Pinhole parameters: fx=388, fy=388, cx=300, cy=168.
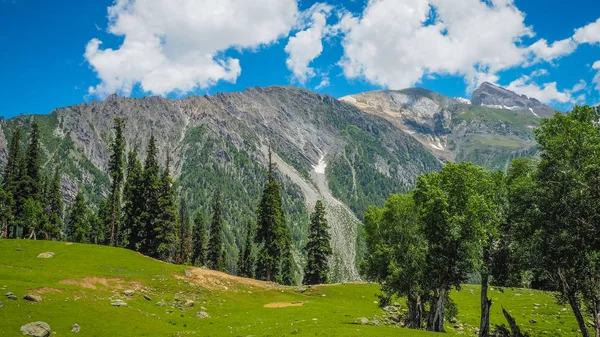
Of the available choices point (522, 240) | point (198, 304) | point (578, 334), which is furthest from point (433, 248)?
point (198, 304)

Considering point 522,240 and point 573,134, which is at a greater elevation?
point 573,134

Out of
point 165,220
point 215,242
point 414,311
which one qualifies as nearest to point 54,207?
point 215,242

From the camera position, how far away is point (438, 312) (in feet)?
128

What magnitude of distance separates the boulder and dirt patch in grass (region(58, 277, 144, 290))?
48.9 ft

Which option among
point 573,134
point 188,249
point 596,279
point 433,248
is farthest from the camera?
point 188,249

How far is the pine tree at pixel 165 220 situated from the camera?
79000mm

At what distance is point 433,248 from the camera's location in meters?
37.3

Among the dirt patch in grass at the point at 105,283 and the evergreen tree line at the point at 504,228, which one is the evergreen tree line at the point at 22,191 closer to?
the dirt patch in grass at the point at 105,283

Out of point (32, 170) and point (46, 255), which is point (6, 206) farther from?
point (46, 255)

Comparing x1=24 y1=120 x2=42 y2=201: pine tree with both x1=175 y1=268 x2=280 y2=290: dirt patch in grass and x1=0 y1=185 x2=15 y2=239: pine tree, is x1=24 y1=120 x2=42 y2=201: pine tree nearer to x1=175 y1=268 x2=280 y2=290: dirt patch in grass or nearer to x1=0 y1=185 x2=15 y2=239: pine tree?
x1=0 y1=185 x2=15 y2=239: pine tree

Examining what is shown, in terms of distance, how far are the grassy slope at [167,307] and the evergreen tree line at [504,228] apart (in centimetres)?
703

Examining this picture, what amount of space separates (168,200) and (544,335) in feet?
220

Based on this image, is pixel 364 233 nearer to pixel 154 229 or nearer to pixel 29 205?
pixel 154 229

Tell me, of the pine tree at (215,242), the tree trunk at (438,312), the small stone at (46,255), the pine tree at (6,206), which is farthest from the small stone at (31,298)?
the pine tree at (215,242)
